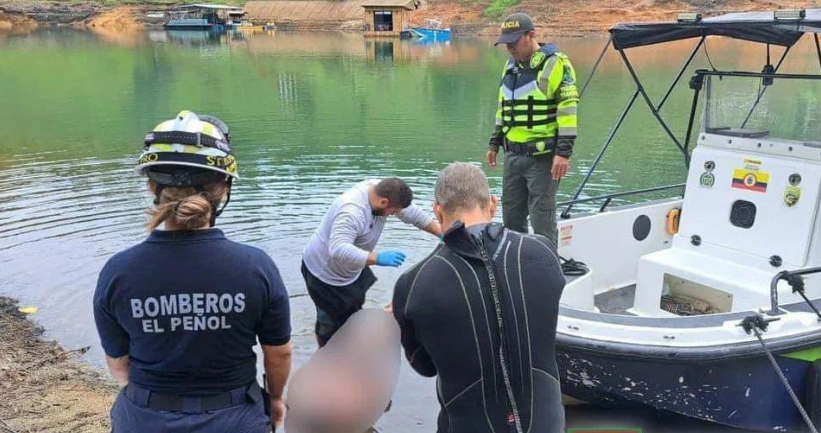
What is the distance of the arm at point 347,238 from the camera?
13.2ft

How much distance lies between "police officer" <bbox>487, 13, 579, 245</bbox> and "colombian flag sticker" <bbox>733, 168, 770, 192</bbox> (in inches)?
48.3

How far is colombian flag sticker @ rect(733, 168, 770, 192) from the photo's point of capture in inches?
190

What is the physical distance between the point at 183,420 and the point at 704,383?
286 centimetres

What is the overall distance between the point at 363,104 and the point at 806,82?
15673 mm

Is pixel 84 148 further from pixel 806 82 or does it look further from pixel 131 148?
pixel 806 82

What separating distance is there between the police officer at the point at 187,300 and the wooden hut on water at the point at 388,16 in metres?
60.0

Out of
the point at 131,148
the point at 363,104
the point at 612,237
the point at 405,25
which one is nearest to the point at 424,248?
the point at 612,237

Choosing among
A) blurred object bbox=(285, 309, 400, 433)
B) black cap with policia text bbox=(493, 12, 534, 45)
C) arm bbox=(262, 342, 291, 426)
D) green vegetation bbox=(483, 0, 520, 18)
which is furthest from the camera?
green vegetation bbox=(483, 0, 520, 18)

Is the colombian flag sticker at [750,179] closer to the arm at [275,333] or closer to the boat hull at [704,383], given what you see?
the boat hull at [704,383]

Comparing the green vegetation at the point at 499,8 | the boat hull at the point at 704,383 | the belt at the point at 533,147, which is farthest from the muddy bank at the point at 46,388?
the green vegetation at the point at 499,8

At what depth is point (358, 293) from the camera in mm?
4496

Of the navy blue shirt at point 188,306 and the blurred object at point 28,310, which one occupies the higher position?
the navy blue shirt at point 188,306

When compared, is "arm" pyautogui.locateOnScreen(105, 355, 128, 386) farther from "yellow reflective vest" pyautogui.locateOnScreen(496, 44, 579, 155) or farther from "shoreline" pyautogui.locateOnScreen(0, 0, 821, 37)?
"shoreline" pyautogui.locateOnScreen(0, 0, 821, 37)

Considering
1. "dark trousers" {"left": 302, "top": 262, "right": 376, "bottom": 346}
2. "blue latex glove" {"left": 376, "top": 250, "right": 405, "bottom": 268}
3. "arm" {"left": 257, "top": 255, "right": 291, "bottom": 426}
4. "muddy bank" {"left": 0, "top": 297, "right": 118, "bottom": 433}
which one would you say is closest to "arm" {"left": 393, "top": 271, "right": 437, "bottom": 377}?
"arm" {"left": 257, "top": 255, "right": 291, "bottom": 426}
